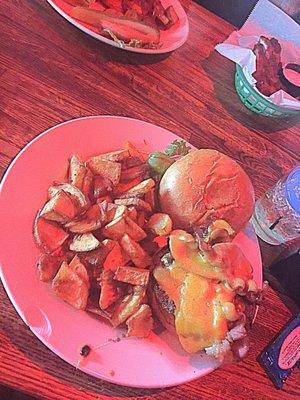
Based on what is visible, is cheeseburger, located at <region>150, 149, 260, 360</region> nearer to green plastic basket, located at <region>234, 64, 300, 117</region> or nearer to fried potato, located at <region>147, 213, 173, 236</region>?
fried potato, located at <region>147, 213, 173, 236</region>

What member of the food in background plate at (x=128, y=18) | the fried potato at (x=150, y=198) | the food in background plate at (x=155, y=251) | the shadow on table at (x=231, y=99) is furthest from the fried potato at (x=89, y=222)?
the shadow on table at (x=231, y=99)

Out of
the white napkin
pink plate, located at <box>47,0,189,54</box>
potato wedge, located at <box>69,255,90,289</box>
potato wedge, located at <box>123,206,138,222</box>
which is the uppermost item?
the white napkin

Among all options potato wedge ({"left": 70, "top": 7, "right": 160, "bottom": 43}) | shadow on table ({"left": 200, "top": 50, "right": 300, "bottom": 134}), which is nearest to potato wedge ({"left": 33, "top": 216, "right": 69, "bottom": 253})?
potato wedge ({"left": 70, "top": 7, "right": 160, "bottom": 43})

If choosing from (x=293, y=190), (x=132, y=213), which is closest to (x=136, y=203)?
(x=132, y=213)

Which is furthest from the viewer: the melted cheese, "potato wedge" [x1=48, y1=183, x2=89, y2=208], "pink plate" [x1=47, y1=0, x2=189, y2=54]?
"pink plate" [x1=47, y1=0, x2=189, y2=54]

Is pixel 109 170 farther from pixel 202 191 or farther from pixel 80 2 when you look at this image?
pixel 80 2

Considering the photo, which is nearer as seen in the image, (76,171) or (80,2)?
(76,171)

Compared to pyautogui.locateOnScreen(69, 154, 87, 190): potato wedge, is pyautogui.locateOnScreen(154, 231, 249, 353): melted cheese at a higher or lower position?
higher
